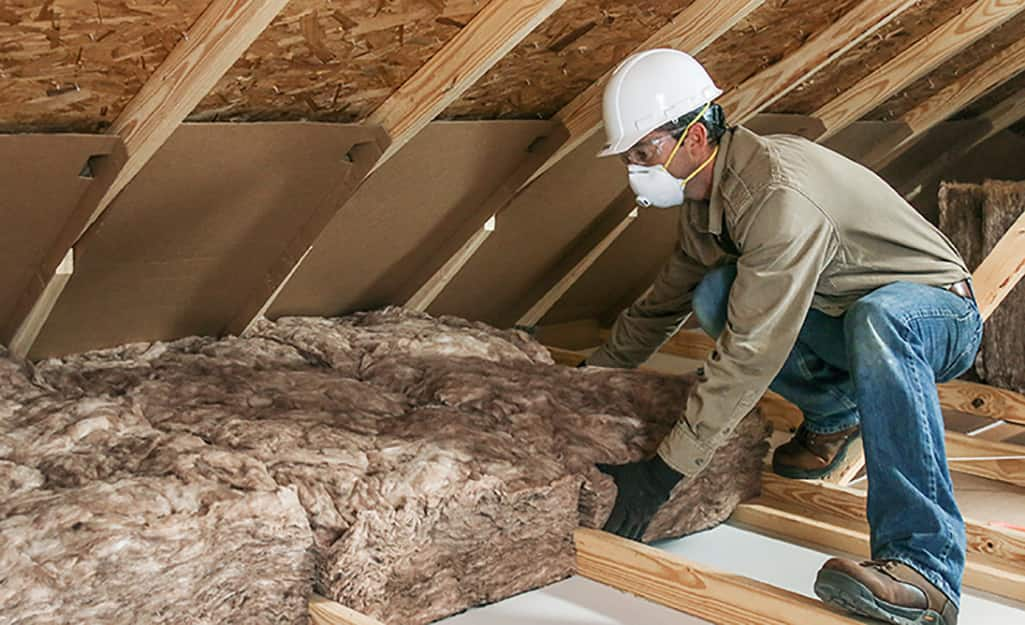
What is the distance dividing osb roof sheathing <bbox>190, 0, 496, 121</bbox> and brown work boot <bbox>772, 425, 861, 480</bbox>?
145cm

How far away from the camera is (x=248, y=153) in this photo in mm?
3053

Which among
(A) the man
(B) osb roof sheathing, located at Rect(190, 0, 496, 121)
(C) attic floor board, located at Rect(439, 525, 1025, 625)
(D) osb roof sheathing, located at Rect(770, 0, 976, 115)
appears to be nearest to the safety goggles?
(A) the man

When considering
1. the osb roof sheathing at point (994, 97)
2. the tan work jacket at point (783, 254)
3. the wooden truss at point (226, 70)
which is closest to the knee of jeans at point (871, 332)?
the tan work jacket at point (783, 254)

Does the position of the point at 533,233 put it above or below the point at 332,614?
above

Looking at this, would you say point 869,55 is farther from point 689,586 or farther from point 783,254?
point 689,586

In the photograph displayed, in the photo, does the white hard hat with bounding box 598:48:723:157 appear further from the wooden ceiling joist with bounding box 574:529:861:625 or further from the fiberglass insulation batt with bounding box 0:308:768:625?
the wooden ceiling joist with bounding box 574:529:861:625

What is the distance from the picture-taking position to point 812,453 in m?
3.29

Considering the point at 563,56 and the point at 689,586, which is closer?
the point at 689,586

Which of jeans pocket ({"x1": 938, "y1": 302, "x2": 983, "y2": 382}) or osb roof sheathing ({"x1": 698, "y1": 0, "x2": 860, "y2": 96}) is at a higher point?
osb roof sheathing ({"x1": 698, "y1": 0, "x2": 860, "y2": 96})

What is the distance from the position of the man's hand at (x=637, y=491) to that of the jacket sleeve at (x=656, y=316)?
0.55 m

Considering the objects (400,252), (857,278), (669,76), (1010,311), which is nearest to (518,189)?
(400,252)

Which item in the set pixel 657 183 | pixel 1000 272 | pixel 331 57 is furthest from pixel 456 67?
pixel 1000 272

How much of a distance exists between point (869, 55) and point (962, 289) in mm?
1619

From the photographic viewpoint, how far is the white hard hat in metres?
2.72
